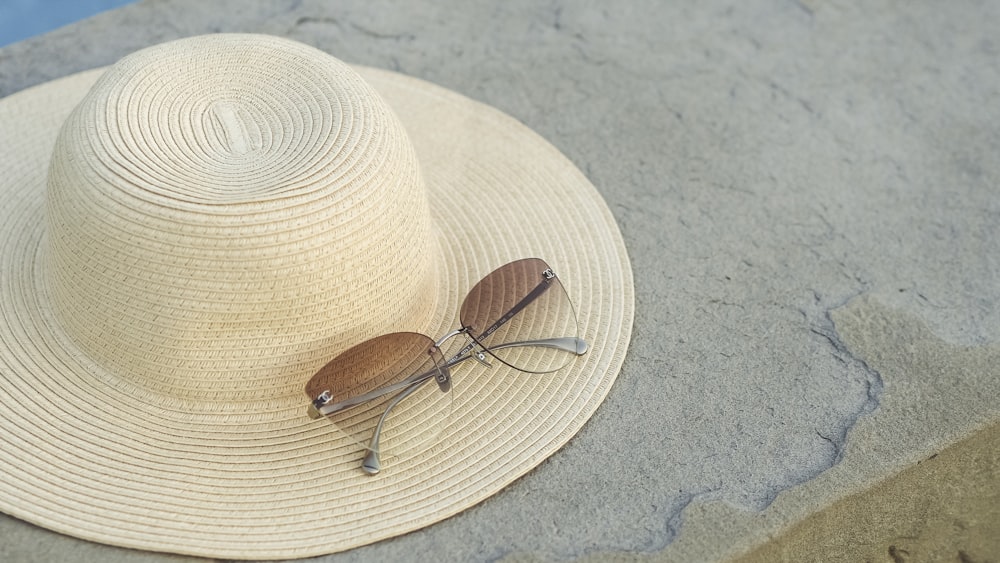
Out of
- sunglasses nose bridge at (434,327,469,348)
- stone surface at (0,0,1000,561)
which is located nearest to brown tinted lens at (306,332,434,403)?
sunglasses nose bridge at (434,327,469,348)

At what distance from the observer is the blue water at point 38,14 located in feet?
12.3

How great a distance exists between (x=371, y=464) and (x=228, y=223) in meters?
0.57

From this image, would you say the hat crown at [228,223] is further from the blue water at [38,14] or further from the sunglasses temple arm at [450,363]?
the blue water at [38,14]

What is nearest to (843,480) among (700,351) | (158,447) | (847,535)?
(847,535)

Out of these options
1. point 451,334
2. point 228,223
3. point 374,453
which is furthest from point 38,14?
point 374,453

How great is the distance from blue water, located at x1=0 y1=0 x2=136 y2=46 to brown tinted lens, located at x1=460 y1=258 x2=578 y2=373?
99.7 inches

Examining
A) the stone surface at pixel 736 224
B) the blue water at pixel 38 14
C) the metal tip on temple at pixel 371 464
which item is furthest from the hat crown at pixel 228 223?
the blue water at pixel 38 14

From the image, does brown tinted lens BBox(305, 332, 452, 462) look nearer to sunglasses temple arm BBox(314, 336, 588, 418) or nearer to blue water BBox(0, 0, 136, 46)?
sunglasses temple arm BBox(314, 336, 588, 418)

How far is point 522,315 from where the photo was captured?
2154mm

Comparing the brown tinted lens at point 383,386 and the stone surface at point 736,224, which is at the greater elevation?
the brown tinted lens at point 383,386

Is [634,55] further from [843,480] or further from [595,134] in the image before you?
[843,480]

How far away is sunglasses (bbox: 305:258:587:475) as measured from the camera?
194 centimetres

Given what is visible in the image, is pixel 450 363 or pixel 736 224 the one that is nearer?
pixel 450 363

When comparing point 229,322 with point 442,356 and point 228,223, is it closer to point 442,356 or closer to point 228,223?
point 228,223
